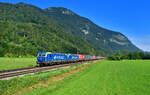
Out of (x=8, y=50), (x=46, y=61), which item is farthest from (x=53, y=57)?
(x=8, y=50)

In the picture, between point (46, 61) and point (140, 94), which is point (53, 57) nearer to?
point (46, 61)

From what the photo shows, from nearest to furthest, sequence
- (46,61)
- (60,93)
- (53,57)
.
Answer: (60,93) → (46,61) → (53,57)

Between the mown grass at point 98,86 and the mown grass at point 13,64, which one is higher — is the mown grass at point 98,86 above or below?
below

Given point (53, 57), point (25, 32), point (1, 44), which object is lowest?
point (53, 57)

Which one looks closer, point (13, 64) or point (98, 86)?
point (98, 86)

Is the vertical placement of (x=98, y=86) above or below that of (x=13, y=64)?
below

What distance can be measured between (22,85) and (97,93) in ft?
27.3

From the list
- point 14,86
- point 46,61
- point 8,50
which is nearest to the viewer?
point 14,86

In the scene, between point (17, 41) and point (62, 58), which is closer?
point (62, 58)

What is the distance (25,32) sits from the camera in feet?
634

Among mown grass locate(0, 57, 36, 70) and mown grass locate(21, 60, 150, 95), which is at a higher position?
mown grass locate(0, 57, 36, 70)

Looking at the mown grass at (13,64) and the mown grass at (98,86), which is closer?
the mown grass at (98,86)

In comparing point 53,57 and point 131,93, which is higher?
point 53,57

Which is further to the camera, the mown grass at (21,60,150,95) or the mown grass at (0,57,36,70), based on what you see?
the mown grass at (0,57,36,70)
